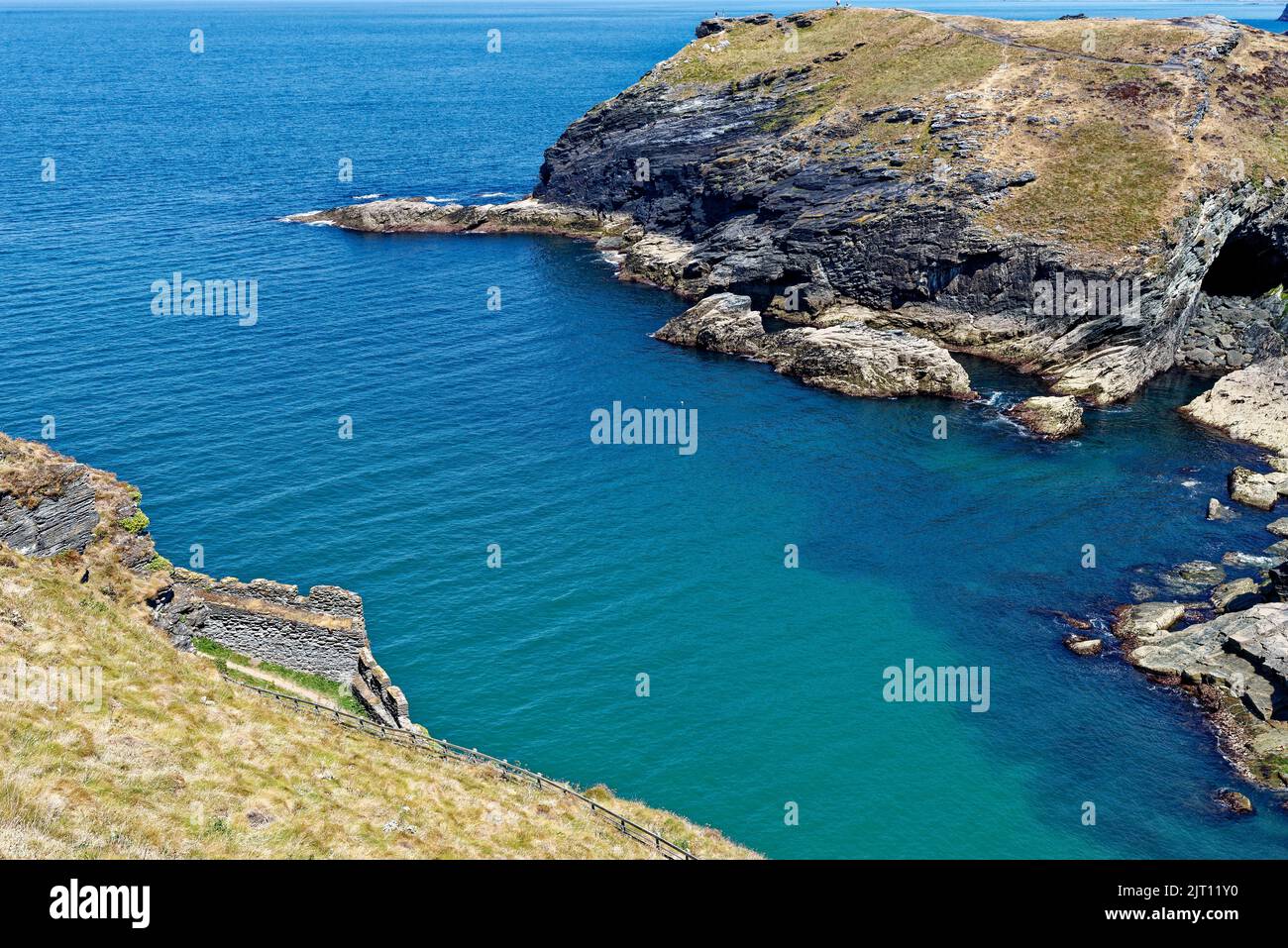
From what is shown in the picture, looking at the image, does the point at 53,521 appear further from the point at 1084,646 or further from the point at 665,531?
the point at 1084,646

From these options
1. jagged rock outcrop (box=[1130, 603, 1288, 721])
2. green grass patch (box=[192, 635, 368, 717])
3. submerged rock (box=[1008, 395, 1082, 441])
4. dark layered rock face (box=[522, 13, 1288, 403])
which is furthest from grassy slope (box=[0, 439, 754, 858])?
dark layered rock face (box=[522, 13, 1288, 403])

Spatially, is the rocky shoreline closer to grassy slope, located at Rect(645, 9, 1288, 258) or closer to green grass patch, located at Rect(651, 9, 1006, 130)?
grassy slope, located at Rect(645, 9, 1288, 258)

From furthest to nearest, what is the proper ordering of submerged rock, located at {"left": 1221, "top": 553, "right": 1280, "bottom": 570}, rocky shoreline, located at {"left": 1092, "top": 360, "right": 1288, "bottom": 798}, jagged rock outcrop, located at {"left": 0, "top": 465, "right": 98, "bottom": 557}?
submerged rock, located at {"left": 1221, "top": 553, "right": 1280, "bottom": 570}
rocky shoreline, located at {"left": 1092, "top": 360, "right": 1288, "bottom": 798}
jagged rock outcrop, located at {"left": 0, "top": 465, "right": 98, "bottom": 557}

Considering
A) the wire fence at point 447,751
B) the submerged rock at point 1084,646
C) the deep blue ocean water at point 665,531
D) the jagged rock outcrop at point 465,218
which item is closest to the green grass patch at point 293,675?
the deep blue ocean water at point 665,531

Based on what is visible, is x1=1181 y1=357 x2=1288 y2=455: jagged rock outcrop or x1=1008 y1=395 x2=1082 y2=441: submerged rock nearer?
x1=1181 y1=357 x2=1288 y2=455: jagged rock outcrop

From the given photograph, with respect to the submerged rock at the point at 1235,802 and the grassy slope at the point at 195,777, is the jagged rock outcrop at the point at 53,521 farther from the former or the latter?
the submerged rock at the point at 1235,802
